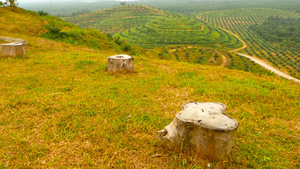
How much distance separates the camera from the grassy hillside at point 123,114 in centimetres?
334

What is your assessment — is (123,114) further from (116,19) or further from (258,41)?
(116,19)

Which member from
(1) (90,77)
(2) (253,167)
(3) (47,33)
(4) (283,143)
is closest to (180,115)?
(2) (253,167)

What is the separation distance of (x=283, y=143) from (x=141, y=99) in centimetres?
367

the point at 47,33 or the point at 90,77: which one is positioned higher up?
the point at 47,33

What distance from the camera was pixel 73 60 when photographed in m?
8.96

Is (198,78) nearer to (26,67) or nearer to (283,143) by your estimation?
(283,143)

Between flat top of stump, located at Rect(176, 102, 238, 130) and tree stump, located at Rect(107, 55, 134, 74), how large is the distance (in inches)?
161

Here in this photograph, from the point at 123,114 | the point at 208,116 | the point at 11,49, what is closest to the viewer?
the point at 208,116

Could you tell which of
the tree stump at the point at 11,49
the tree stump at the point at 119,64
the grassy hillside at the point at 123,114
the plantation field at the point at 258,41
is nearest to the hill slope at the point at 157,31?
the plantation field at the point at 258,41

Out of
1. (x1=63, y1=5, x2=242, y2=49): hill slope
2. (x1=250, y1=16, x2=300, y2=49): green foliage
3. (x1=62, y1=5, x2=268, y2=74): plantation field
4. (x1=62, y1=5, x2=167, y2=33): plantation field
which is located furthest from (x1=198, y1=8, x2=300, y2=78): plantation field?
(x1=62, y1=5, x2=167, y2=33): plantation field

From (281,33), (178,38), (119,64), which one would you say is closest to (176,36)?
(178,38)

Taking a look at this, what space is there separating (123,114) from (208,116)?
230 cm

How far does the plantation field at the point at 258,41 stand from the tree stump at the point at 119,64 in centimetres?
6817

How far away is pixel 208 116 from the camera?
10.7 ft
